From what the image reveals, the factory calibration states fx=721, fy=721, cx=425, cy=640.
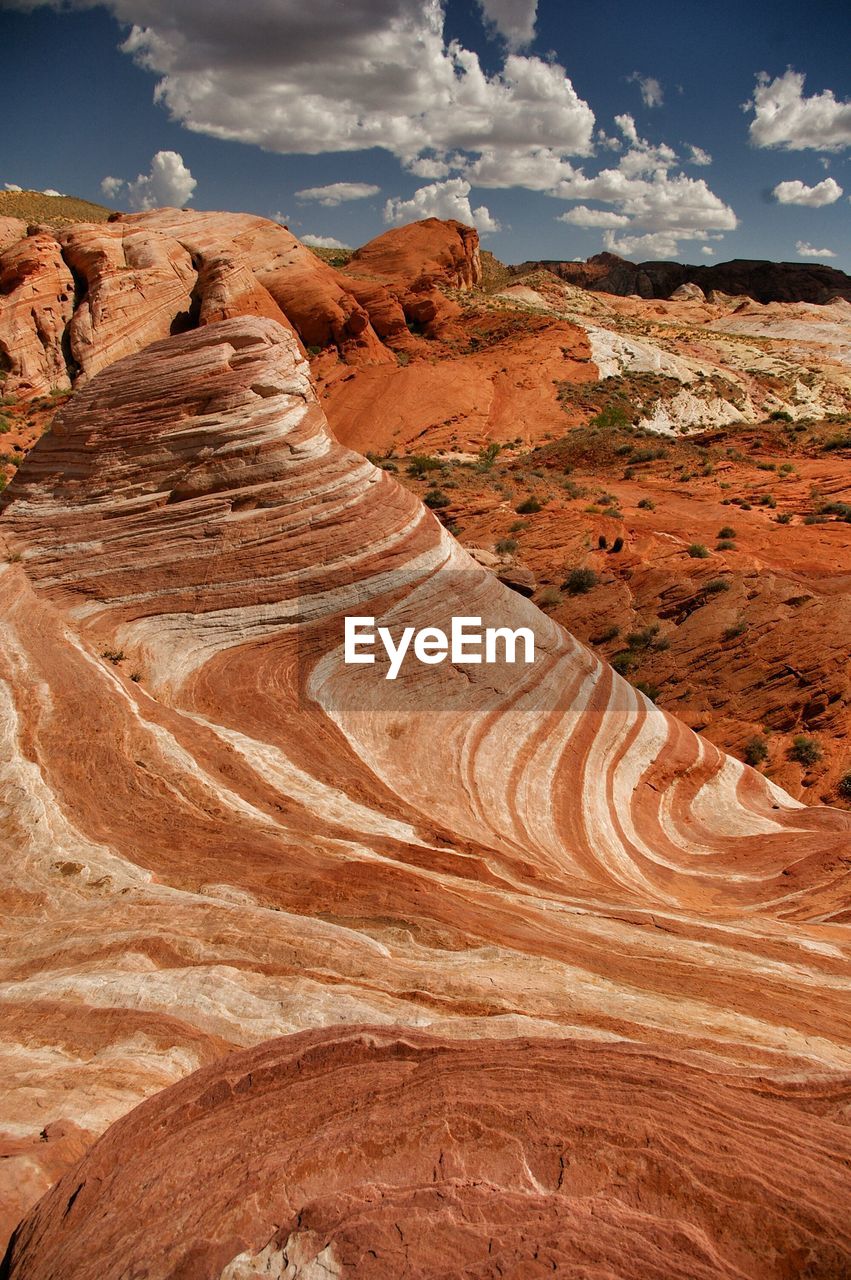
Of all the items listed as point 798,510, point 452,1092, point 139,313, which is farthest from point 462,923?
point 139,313

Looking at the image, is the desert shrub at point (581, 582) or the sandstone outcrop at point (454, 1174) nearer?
the sandstone outcrop at point (454, 1174)

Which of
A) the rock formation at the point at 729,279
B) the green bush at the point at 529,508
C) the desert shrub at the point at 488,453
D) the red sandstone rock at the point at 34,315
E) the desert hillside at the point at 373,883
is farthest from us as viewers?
the rock formation at the point at 729,279

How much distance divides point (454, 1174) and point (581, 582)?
18.8 metres

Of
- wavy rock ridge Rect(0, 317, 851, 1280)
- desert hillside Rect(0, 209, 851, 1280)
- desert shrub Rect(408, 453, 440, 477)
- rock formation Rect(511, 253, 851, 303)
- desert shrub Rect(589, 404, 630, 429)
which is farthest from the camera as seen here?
rock formation Rect(511, 253, 851, 303)

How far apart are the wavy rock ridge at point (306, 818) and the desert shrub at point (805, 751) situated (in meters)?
3.99

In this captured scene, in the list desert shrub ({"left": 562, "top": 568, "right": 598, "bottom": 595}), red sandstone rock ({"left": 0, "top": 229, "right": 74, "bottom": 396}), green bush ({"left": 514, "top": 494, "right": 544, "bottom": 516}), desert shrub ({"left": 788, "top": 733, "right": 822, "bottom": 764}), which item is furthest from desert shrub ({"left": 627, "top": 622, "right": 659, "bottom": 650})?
red sandstone rock ({"left": 0, "top": 229, "right": 74, "bottom": 396})

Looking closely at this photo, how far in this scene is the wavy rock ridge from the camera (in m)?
4.16

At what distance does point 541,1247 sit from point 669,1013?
7.12 ft

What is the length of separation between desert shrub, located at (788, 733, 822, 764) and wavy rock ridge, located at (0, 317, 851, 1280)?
3992mm

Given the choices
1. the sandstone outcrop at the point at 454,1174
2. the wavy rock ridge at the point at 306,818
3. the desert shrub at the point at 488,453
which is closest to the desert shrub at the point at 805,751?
the wavy rock ridge at the point at 306,818

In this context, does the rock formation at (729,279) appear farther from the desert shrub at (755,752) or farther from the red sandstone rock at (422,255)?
the desert shrub at (755,752)

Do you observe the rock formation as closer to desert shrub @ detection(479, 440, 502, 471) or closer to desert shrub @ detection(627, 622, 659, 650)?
desert shrub @ detection(479, 440, 502, 471)

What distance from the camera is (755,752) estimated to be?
1479 cm

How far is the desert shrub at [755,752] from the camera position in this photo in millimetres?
14672
